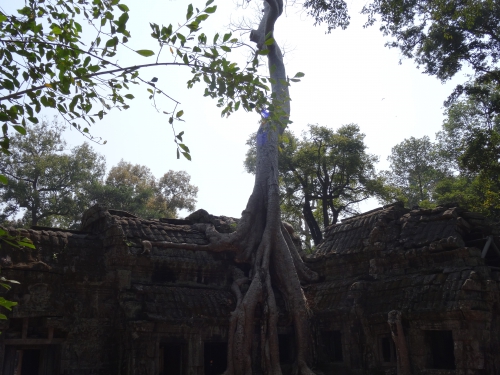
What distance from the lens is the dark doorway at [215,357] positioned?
1066cm

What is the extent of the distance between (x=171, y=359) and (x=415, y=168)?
23.6 meters

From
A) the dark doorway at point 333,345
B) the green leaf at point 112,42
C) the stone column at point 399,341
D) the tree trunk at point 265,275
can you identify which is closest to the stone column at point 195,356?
the tree trunk at point 265,275

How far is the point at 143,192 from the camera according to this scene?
1073 inches

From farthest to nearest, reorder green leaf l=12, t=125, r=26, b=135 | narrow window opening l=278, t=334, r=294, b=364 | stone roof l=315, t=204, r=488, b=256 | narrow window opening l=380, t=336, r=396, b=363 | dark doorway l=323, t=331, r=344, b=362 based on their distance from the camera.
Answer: dark doorway l=323, t=331, r=344, b=362 < narrow window opening l=278, t=334, r=294, b=364 < stone roof l=315, t=204, r=488, b=256 < narrow window opening l=380, t=336, r=396, b=363 < green leaf l=12, t=125, r=26, b=135

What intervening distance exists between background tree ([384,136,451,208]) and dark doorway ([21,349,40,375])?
76.1ft

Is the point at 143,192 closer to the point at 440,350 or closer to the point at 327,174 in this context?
the point at 327,174

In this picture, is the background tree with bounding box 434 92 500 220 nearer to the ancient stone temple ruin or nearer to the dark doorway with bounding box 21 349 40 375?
the ancient stone temple ruin

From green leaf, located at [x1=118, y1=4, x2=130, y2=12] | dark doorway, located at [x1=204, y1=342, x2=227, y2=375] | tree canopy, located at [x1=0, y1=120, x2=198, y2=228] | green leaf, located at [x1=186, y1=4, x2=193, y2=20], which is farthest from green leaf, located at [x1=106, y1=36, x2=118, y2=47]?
tree canopy, located at [x1=0, y1=120, x2=198, y2=228]

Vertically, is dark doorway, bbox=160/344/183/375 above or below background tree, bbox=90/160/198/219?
below

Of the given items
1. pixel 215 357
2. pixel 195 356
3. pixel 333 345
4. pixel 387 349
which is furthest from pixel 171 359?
pixel 387 349

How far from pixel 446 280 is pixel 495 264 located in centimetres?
182

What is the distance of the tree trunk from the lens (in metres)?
10.2

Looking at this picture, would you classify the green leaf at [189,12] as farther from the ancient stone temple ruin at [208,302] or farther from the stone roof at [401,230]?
the stone roof at [401,230]

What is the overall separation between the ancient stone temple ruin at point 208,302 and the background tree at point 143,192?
48.6 feet
